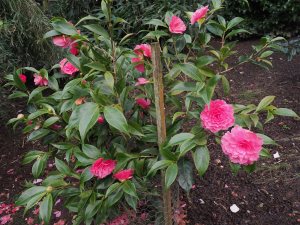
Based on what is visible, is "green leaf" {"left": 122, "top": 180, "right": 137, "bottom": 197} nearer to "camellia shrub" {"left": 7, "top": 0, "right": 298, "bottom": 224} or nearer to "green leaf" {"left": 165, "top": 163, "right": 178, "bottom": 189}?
"camellia shrub" {"left": 7, "top": 0, "right": 298, "bottom": 224}

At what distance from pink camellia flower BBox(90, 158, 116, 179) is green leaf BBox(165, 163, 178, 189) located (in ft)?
0.74

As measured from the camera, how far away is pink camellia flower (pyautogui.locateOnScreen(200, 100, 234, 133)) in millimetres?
1027

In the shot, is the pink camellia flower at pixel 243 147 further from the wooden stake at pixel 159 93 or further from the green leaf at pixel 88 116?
the green leaf at pixel 88 116

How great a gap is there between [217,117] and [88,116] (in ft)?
1.24

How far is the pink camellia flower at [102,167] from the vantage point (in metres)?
1.18

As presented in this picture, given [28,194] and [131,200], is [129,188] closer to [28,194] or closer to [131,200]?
[131,200]

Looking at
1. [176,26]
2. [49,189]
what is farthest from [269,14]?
[49,189]

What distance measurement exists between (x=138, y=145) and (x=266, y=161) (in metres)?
1.20

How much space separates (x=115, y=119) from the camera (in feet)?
3.22

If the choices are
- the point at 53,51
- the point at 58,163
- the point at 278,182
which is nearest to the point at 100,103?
the point at 58,163

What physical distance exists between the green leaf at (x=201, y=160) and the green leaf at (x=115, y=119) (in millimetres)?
243

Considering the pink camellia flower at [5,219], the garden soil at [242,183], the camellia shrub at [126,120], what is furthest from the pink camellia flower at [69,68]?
the pink camellia flower at [5,219]

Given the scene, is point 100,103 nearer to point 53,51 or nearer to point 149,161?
point 149,161

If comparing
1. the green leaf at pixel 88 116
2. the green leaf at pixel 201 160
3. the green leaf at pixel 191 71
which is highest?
the green leaf at pixel 191 71
